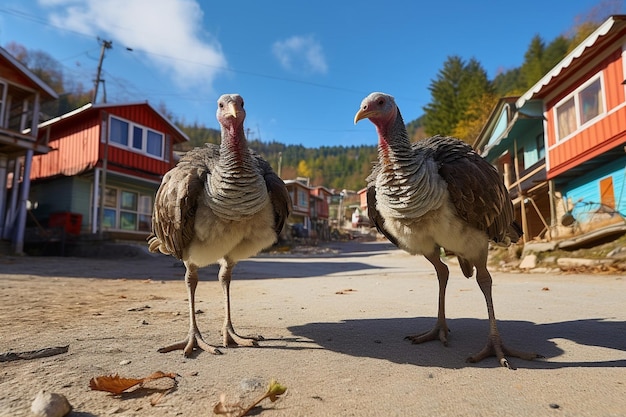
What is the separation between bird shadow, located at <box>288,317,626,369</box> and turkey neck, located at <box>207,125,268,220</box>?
117cm

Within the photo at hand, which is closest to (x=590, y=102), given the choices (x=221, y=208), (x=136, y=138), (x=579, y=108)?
(x=579, y=108)

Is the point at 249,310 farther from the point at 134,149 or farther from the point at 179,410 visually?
the point at 134,149

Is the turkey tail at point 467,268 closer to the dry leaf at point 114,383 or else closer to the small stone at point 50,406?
the dry leaf at point 114,383

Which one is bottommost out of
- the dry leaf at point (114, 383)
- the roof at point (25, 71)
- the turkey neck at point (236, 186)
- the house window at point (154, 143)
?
the dry leaf at point (114, 383)

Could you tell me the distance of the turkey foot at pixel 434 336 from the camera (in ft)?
9.05

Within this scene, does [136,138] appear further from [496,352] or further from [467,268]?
[496,352]

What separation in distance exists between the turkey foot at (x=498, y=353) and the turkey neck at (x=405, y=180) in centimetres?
97

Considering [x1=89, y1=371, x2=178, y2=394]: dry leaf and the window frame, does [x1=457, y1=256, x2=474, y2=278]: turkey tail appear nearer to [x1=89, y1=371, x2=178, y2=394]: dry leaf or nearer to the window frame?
[x1=89, y1=371, x2=178, y2=394]: dry leaf

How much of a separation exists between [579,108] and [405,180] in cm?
1255

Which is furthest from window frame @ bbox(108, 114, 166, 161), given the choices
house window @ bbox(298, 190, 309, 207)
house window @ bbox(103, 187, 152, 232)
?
house window @ bbox(298, 190, 309, 207)

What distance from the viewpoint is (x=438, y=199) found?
2.52m

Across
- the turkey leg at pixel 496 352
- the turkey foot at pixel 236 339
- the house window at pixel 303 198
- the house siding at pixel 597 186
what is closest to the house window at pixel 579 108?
the house siding at pixel 597 186

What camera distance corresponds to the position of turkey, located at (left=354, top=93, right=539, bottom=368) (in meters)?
2.53

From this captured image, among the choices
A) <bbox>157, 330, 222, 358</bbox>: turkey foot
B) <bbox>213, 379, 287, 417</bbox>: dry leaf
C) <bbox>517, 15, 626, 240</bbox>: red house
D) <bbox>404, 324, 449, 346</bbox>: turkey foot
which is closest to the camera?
<bbox>213, 379, 287, 417</bbox>: dry leaf
